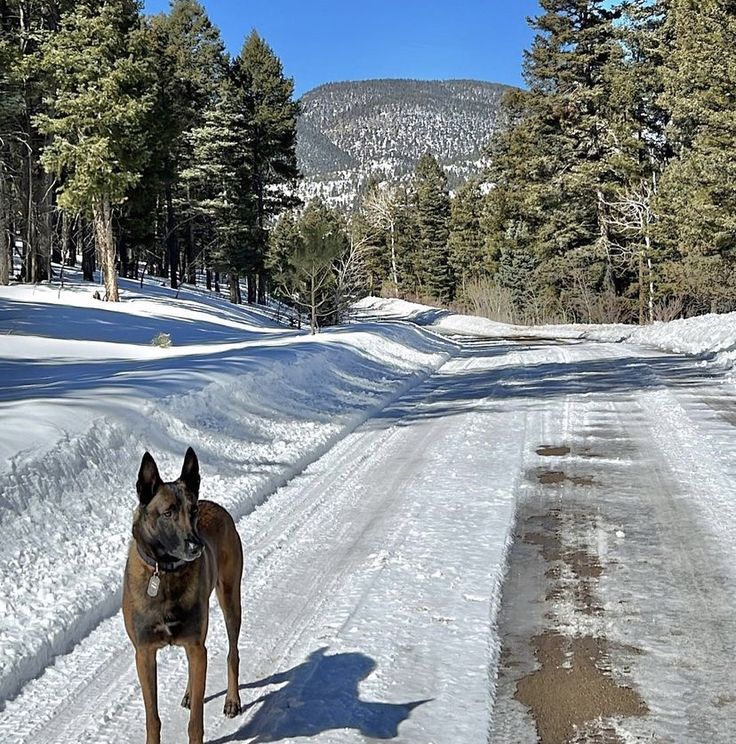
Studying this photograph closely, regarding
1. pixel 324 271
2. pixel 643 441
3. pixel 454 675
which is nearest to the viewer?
pixel 454 675

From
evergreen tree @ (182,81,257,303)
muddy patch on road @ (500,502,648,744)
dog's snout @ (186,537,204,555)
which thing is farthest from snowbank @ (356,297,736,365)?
dog's snout @ (186,537,204,555)

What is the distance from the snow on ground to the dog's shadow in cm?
136

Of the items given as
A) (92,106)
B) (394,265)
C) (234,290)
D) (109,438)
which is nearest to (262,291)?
(234,290)

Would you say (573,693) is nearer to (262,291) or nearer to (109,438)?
(109,438)

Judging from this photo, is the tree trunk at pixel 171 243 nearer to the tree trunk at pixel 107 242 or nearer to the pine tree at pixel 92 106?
the tree trunk at pixel 107 242

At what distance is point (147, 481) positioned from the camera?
9.73 feet

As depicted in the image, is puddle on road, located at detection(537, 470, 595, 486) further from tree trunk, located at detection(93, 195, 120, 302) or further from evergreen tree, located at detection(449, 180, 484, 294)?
evergreen tree, located at detection(449, 180, 484, 294)

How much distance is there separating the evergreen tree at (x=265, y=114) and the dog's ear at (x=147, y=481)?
136 ft

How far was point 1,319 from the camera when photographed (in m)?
23.1

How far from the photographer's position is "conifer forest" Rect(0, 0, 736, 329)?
27.1m

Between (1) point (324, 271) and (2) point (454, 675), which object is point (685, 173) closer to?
(1) point (324, 271)

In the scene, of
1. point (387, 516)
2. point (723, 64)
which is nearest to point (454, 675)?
point (387, 516)

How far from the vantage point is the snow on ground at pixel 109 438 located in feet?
15.8

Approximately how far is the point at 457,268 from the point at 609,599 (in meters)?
73.9
